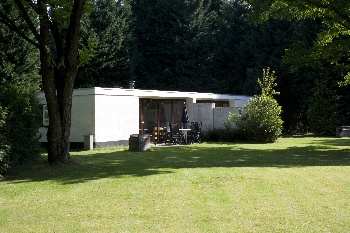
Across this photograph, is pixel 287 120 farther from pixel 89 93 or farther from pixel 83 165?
pixel 83 165

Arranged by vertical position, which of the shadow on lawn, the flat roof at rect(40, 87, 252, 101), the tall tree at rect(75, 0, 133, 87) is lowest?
the shadow on lawn

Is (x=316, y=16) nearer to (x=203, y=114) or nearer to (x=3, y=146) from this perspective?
(x=203, y=114)

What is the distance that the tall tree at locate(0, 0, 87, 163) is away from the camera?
12.1 meters

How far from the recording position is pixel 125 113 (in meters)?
20.5

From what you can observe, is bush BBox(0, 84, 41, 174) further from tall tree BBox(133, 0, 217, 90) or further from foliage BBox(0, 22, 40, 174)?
tall tree BBox(133, 0, 217, 90)

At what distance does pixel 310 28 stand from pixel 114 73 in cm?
1432

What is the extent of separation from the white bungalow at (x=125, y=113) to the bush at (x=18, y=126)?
677cm

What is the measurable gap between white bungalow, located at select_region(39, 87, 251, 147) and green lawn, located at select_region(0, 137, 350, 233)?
22.8 ft

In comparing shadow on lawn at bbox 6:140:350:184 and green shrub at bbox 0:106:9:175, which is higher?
green shrub at bbox 0:106:9:175

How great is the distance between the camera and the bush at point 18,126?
10266mm

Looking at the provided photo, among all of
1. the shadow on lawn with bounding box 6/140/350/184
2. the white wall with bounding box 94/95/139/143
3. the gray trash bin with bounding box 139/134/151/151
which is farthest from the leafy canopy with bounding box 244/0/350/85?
the white wall with bounding box 94/95/139/143

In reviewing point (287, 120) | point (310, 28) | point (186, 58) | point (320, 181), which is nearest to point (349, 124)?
point (287, 120)

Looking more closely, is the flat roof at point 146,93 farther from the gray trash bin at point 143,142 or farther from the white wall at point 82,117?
the gray trash bin at point 143,142

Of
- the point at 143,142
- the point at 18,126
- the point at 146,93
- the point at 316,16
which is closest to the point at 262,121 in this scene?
the point at 146,93
